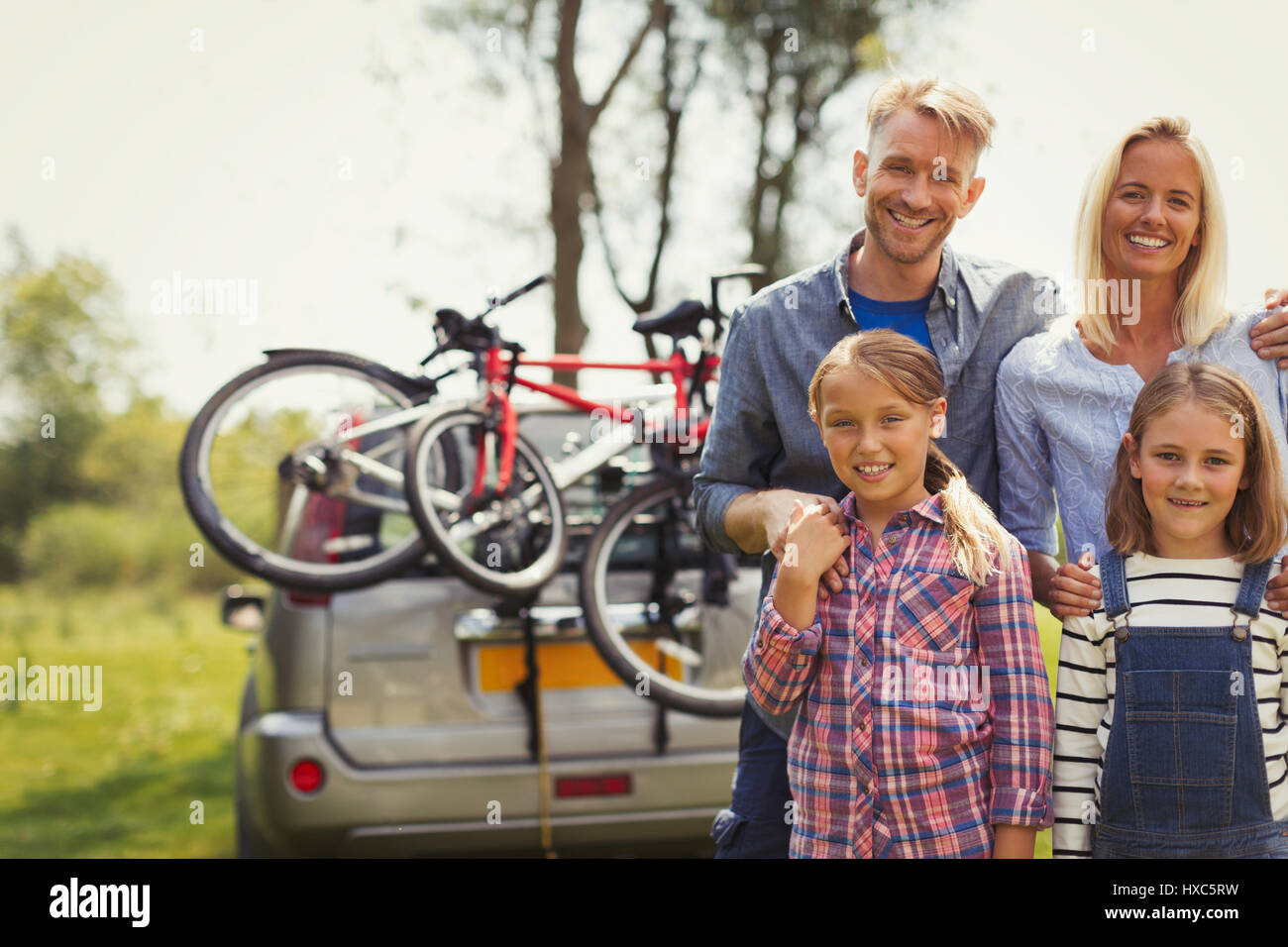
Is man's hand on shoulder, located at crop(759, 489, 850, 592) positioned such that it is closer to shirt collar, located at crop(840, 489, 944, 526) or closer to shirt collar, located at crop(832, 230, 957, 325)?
shirt collar, located at crop(840, 489, 944, 526)

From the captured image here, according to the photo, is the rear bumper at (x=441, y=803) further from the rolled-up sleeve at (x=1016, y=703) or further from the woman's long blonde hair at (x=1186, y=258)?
the woman's long blonde hair at (x=1186, y=258)

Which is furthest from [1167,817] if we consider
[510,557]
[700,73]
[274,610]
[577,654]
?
[700,73]

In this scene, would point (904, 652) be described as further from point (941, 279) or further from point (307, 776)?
point (307, 776)

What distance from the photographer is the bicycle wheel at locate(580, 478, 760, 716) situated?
145 inches

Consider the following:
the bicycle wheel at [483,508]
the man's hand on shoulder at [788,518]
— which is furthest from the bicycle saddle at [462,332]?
the man's hand on shoulder at [788,518]

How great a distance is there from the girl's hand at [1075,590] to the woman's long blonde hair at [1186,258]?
43 cm

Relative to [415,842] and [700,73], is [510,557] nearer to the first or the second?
[415,842]

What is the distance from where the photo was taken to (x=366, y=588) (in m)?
3.66

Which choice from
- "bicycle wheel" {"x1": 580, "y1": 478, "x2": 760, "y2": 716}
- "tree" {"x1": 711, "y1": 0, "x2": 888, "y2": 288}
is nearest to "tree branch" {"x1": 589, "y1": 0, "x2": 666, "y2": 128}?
"tree" {"x1": 711, "y1": 0, "x2": 888, "y2": 288}

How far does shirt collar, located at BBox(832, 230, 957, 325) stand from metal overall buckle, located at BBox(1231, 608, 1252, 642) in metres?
0.75

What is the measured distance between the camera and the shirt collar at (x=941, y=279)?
7.48 ft

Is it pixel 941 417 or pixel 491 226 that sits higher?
pixel 491 226

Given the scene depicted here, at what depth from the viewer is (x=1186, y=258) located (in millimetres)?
2188

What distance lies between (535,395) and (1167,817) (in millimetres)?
2891
